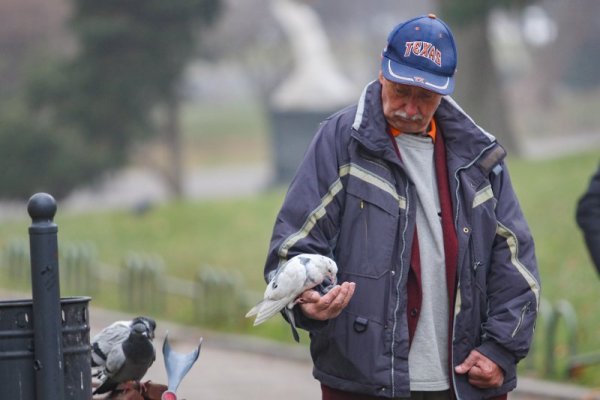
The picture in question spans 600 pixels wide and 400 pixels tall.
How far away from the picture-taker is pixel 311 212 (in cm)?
458

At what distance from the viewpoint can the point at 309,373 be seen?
12.5 m

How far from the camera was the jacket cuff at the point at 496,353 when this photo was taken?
15.3 ft

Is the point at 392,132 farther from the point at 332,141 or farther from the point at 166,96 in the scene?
the point at 166,96

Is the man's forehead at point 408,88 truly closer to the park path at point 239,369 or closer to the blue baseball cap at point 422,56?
the blue baseball cap at point 422,56

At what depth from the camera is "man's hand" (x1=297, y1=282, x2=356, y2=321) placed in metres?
4.37

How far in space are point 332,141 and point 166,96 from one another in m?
29.1

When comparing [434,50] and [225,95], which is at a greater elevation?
[434,50]

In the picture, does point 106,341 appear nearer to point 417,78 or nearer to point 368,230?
point 368,230

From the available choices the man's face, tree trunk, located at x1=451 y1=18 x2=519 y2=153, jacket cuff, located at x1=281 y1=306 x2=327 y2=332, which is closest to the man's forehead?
the man's face

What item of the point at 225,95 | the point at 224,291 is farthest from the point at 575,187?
the point at 225,95

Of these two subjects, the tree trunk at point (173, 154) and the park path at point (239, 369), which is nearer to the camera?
the park path at point (239, 369)

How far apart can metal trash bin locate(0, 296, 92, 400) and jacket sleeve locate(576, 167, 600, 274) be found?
279cm

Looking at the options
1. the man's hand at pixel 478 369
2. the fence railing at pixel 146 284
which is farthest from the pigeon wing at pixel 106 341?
the fence railing at pixel 146 284

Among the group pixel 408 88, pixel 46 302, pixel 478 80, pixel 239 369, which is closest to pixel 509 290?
pixel 408 88
